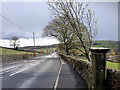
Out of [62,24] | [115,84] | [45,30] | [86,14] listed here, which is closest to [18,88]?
[115,84]

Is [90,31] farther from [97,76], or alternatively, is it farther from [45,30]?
[45,30]

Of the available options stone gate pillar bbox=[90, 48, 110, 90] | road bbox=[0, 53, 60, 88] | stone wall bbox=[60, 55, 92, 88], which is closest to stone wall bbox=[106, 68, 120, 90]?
stone gate pillar bbox=[90, 48, 110, 90]

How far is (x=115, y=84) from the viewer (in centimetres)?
295

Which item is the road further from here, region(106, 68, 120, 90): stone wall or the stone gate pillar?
region(106, 68, 120, 90): stone wall

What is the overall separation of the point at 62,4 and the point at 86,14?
1770 millimetres

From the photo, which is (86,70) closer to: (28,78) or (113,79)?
(113,79)

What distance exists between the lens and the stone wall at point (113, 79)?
2.85 metres

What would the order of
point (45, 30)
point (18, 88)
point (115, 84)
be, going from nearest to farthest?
point (115, 84) → point (18, 88) → point (45, 30)

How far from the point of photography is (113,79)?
303cm

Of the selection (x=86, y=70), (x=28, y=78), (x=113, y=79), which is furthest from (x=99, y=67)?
(x=28, y=78)

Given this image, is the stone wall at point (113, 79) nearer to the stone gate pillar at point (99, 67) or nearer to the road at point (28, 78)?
the stone gate pillar at point (99, 67)

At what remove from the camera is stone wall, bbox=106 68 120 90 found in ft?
9.36

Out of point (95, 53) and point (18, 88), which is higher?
point (95, 53)

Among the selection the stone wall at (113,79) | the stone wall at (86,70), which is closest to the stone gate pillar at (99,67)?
the stone wall at (113,79)
